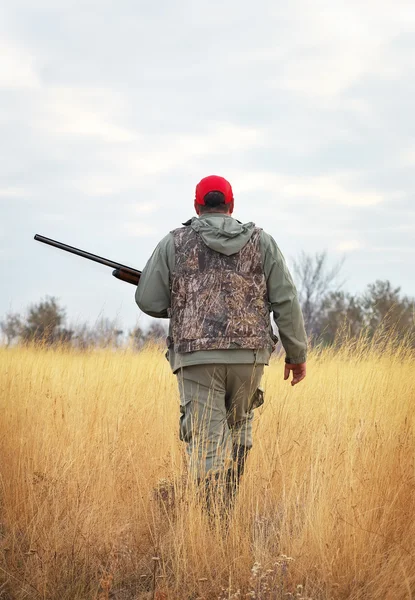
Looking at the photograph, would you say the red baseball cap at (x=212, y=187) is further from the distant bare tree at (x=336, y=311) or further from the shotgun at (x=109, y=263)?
the distant bare tree at (x=336, y=311)

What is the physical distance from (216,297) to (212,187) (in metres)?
0.68

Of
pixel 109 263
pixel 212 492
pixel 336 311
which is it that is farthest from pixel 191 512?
pixel 336 311

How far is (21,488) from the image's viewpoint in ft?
16.4

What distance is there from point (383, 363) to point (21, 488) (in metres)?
4.82

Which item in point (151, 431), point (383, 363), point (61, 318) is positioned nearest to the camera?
point (151, 431)

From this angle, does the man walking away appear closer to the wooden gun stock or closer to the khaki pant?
the khaki pant

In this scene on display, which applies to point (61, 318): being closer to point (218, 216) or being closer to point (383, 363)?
point (383, 363)

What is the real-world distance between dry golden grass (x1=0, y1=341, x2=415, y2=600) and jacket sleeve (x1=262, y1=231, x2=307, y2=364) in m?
0.68

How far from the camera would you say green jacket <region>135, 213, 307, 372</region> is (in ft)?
15.1

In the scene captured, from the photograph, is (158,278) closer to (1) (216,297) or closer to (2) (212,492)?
(1) (216,297)

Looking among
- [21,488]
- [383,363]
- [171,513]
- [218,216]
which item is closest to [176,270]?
[218,216]

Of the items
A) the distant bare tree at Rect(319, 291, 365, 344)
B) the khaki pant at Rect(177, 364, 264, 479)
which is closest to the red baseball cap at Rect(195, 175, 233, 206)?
the khaki pant at Rect(177, 364, 264, 479)

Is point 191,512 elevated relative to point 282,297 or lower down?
lower down

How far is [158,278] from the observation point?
476cm
